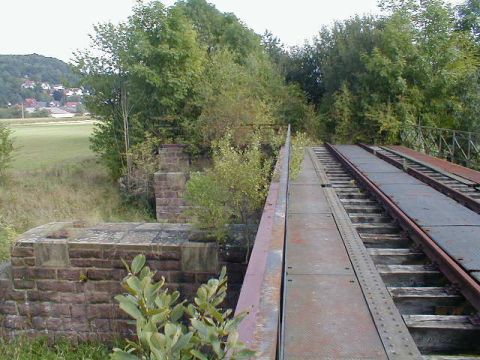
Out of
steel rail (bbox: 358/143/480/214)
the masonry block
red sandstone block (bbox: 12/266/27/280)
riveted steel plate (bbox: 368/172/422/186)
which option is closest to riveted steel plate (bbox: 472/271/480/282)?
steel rail (bbox: 358/143/480/214)

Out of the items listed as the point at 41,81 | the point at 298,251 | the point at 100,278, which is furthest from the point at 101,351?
the point at 41,81

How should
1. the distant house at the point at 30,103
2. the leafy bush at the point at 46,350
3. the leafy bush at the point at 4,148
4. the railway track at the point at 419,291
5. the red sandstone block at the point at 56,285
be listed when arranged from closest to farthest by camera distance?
the railway track at the point at 419,291, the leafy bush at the point at 46,350, the red sandstone block at the point at 56,285, the leafy bush at the point at 4,148, the distant house at the point at 30,103

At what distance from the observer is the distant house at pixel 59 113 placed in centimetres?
8356

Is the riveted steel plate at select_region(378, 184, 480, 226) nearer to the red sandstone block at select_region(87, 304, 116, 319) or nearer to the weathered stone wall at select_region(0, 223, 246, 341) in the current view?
the weathered stone wall at select_region(0, 223, 246, 341)

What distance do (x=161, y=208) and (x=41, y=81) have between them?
66.4 meters

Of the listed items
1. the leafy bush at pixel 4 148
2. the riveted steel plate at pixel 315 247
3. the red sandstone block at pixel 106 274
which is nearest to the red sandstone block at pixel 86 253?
the red sandstone block at pixel 106 274

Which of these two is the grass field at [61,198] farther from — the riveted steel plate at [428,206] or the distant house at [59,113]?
the distant house at [59,113]

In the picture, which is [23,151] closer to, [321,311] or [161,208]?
[161,208]

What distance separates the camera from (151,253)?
5.49 m

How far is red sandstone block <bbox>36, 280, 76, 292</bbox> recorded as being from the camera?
569 cm

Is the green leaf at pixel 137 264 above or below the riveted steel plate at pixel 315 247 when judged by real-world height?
above

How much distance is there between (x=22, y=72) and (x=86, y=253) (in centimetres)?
7155

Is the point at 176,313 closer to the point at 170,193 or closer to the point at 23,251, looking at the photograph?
the point at 23,251

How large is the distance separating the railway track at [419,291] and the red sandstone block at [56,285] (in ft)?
11.8
